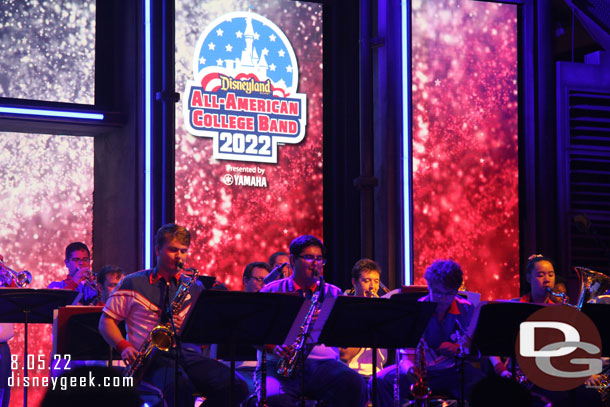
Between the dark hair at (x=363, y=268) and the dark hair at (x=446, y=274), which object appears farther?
the dark hair at (x=363, y=268)

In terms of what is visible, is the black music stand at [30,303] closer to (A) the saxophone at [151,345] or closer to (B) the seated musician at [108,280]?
(B) the seated musician at [108,280]

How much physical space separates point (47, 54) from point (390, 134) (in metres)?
3.88

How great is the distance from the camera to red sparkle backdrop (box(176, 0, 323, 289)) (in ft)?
33.2

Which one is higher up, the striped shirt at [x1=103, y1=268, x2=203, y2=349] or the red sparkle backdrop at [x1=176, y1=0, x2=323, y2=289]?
the red sparkle backdrop at [x1=176, y1=0, x2=323, y2=289]

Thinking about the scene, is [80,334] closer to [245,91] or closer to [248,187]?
[248,187]

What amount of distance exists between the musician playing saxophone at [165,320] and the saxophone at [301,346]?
36 cm

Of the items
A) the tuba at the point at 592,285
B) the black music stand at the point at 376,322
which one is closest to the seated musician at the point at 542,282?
the tuba at the point at 592,285

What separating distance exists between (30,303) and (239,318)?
241cm

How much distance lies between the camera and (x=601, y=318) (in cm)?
719

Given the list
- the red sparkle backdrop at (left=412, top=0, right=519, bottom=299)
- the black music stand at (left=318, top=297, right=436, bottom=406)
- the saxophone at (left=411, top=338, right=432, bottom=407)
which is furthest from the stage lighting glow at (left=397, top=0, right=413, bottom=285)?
the black music stand at (left=318, top=297, right=436, bottom=406)

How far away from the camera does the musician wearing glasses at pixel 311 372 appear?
717cm

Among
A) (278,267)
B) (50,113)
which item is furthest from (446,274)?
(50,113)

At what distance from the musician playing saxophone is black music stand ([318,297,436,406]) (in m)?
0.91

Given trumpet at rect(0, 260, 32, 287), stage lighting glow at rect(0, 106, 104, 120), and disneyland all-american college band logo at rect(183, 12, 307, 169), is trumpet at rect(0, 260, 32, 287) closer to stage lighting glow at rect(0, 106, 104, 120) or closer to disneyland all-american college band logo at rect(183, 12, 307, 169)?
stage lighting glow at rect(0, 106, 104, 120)
